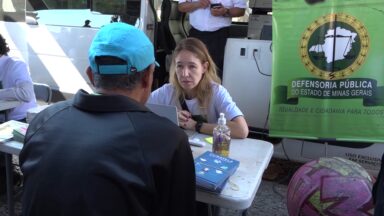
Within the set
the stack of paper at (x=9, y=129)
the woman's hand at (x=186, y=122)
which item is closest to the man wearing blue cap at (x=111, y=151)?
the stack of paper at (x=9, y=129)

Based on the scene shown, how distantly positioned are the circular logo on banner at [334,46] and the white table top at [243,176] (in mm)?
1242

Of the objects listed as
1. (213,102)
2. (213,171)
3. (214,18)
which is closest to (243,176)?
(213,171)

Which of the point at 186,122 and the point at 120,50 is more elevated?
the point at 120,50

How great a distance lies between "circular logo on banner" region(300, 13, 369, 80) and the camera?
117 inches

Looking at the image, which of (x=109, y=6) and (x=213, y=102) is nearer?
(x=213, y=102)

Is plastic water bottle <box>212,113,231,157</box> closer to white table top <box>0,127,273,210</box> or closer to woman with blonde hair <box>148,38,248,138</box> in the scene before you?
white table top <box>0,127,273,210</box>

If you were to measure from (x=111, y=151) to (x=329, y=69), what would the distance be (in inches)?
96.7

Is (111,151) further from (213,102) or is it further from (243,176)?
(213,102)

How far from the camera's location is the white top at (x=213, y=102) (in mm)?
2367

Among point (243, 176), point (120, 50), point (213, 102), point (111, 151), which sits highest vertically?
point (120, 50)

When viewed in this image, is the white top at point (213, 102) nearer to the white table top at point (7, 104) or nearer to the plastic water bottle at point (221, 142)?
the plastic water bottle at point (221, 142)

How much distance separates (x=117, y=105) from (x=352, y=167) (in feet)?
5.69

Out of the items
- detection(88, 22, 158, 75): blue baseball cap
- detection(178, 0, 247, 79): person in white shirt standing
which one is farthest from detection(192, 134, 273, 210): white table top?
detection(178, 0, 247, 79): person in white shirt standing

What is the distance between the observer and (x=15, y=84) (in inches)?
114
